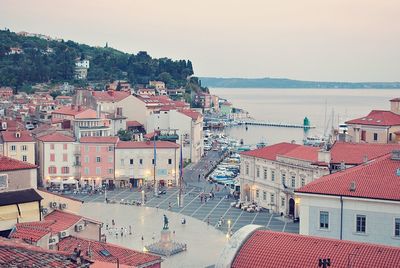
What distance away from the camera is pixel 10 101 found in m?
111

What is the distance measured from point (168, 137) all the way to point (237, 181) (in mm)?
18175

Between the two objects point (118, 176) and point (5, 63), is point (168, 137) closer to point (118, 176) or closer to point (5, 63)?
point (118, 176)

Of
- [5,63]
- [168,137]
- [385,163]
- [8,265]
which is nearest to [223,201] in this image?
[168,137]

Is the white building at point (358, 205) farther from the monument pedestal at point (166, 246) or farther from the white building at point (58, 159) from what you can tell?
the white building at point (58, 159)

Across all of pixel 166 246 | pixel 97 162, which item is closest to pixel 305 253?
pixel 166 246

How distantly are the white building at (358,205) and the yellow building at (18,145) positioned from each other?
39.6 meters

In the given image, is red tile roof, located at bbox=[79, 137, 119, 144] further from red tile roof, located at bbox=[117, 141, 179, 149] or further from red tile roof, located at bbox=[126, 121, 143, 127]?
red tile roof, located at bbox=[126, 121, 143, 127]

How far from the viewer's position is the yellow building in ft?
197

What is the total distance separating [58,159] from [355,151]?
32.1m

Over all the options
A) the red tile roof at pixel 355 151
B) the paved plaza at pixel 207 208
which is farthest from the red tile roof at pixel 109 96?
the red tile roof at pixel 355 151

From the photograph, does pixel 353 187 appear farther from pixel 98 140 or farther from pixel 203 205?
pixel 98 140

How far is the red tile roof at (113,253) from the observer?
23222mm

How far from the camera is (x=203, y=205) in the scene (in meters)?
52.0

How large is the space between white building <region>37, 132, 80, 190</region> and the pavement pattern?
533cm
